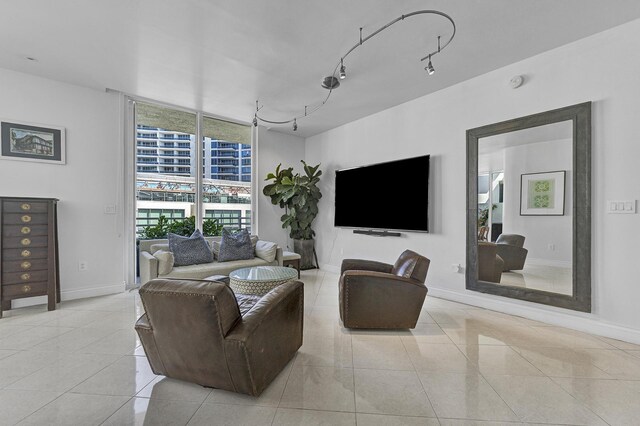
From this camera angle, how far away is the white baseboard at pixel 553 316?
272 centimetres

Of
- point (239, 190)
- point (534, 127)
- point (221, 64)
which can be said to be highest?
point (221, 64)

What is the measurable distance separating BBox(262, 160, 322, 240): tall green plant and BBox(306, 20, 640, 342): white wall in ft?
4.49

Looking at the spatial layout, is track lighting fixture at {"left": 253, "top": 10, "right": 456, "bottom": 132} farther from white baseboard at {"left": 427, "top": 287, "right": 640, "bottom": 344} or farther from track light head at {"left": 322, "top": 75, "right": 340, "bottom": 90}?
white baseboard at {"left": 427, "top": 287, "right": 640, "bottom": 344}

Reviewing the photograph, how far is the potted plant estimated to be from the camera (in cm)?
583

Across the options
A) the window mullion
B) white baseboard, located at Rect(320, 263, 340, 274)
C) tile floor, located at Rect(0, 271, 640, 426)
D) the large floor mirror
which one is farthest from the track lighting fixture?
white baseboard, located at Rect(320, 263, 340, 274)

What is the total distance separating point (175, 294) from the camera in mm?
1673

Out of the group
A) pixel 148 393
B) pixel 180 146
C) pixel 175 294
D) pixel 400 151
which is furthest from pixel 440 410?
pixel 180 146

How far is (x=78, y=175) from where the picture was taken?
4012mm

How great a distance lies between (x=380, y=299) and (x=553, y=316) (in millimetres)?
1942

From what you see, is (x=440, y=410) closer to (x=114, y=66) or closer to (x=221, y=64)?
(x=221, y=64)

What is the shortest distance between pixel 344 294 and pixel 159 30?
10.3 feet

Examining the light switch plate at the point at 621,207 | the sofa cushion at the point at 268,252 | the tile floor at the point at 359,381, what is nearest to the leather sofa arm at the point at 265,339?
the tile floor at the point at 359,381

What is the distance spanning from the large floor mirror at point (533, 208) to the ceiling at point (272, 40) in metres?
0.87

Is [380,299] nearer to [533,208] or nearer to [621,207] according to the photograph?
[533,208]
